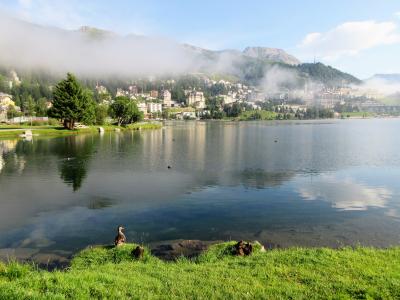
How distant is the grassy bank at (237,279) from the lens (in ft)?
45.1

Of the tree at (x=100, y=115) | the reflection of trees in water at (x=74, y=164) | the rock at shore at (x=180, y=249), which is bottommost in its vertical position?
the rock at shore at (x=180, y=249)

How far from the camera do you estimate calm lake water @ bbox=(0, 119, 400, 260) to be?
94.6 feet

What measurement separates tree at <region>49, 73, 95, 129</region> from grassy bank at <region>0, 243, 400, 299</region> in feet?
439

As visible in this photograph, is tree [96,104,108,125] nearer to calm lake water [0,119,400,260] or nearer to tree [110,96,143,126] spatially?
tree [110,96,143,126]

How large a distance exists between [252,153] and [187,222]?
58.6 metres

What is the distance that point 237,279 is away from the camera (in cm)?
1557

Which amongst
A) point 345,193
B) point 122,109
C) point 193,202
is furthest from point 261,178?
point 122,109

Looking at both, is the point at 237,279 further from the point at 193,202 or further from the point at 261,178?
the point at 261,178

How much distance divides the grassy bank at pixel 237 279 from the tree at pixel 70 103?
133840 millimetres

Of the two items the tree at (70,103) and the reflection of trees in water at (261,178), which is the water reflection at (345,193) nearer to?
the reflection of trees in water at (261,178)

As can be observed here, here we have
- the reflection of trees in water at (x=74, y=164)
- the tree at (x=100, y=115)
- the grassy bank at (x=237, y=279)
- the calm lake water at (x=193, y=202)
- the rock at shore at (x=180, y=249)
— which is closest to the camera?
the grassy bank at (x=237, y=279)

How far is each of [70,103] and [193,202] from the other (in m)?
119

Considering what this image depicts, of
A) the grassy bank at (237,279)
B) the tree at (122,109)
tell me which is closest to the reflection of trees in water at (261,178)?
the grassy bank at (237,279)

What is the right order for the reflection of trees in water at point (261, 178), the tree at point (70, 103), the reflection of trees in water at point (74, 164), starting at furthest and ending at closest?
1. the tree at point (70, 103)
2. the reflection of trees in water at point (74, 164)
3. the reflection of trees in water at point (261, 178)
